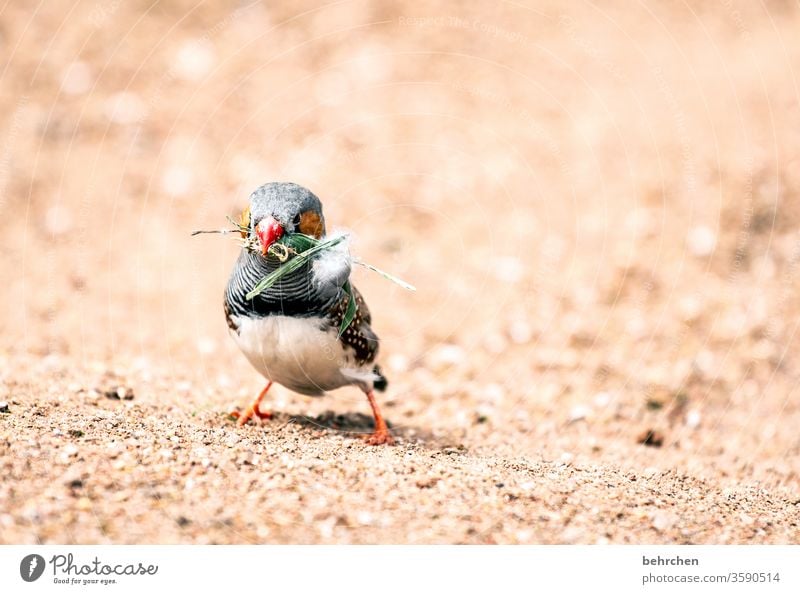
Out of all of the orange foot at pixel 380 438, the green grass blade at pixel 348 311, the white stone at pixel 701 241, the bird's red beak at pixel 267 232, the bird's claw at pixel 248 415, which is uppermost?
the white stone at pixel 701 241

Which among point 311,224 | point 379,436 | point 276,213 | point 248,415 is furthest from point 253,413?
point 276,213

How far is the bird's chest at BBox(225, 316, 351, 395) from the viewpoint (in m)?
4.21

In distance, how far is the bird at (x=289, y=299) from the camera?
13.2 feet

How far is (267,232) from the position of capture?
390 cm

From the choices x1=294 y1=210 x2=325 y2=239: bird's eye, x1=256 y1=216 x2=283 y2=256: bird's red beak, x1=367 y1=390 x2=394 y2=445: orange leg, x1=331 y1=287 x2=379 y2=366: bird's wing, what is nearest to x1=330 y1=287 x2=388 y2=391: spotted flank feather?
x1=331 y1=287 x2=379 y2=366: bird's wing

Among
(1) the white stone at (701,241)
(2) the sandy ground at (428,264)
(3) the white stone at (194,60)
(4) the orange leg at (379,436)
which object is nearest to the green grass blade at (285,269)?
(2) the sandy ground at (428,264)

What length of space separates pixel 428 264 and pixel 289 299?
14.0 feet

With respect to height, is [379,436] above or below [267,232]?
below

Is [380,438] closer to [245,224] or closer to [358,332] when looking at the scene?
[358,332]

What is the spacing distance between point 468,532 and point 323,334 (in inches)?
50.8

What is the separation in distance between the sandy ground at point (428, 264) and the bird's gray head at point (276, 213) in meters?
0.77

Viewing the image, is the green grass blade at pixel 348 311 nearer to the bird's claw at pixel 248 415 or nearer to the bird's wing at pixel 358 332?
the bird's wing at pixel 358 332
